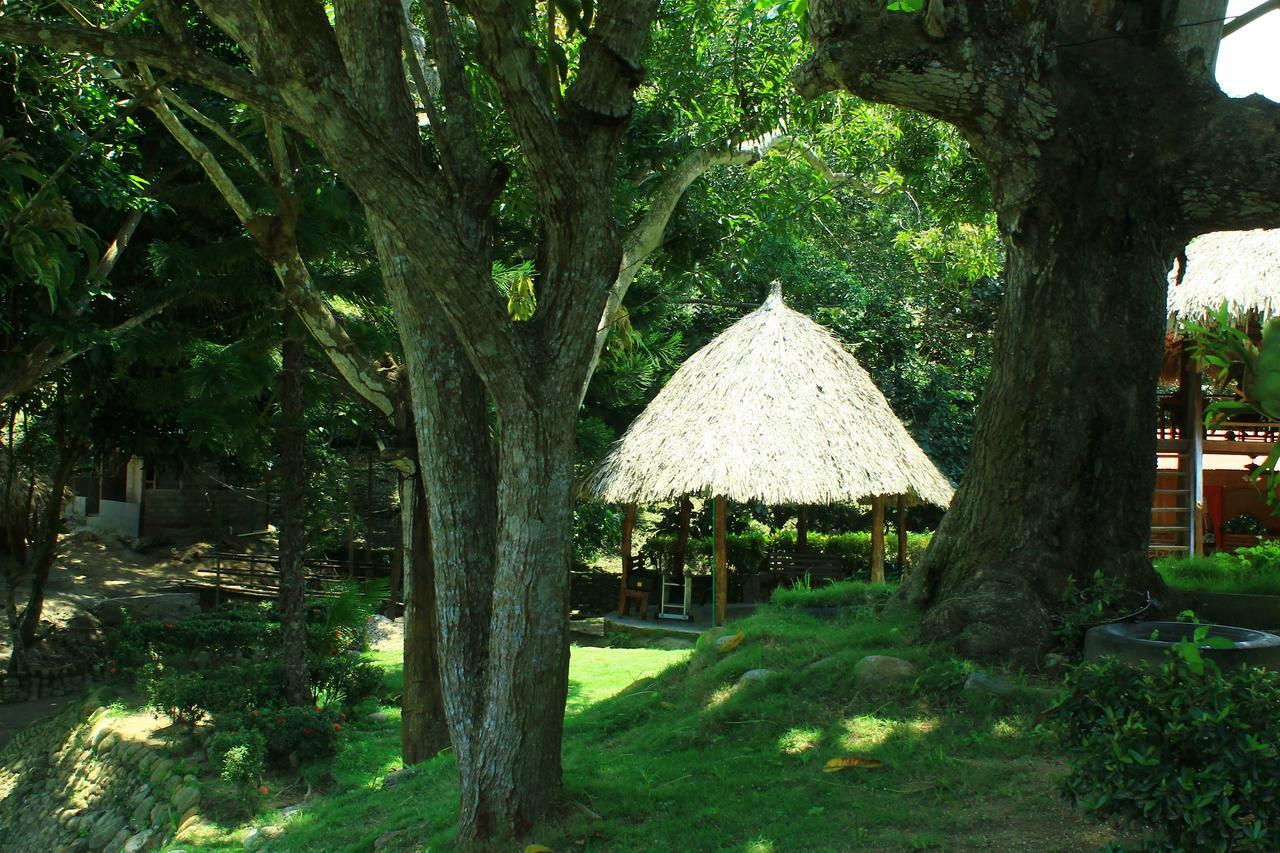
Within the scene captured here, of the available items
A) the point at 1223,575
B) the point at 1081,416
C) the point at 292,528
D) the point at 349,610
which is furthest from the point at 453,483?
the point at 349,610

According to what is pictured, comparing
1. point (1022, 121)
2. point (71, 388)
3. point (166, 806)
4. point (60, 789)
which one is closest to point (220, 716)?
point (166, 806)

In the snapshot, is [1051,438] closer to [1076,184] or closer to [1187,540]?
[1076,184]

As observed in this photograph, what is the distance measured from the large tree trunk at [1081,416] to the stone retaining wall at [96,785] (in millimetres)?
6017

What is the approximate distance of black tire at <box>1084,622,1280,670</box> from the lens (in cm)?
408

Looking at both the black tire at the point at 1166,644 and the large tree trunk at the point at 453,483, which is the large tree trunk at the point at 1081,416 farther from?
the large tree trunk at the point at 453,483

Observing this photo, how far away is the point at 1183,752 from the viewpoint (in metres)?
2.98

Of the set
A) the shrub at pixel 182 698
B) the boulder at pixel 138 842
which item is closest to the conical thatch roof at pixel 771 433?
the shrub at pixel 182 698

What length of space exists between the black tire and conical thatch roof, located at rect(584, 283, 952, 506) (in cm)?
810

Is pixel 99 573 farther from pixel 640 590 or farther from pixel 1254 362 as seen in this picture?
pixel 1254 362

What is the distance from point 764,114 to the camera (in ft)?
28.5

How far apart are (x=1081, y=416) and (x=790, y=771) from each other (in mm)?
2531

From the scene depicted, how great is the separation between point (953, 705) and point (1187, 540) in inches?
344

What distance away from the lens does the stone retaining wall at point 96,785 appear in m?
8.42

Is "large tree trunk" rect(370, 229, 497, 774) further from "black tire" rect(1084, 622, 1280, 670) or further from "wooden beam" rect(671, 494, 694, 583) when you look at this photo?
"wooden beam" rect(671, 494, 694, 583)
